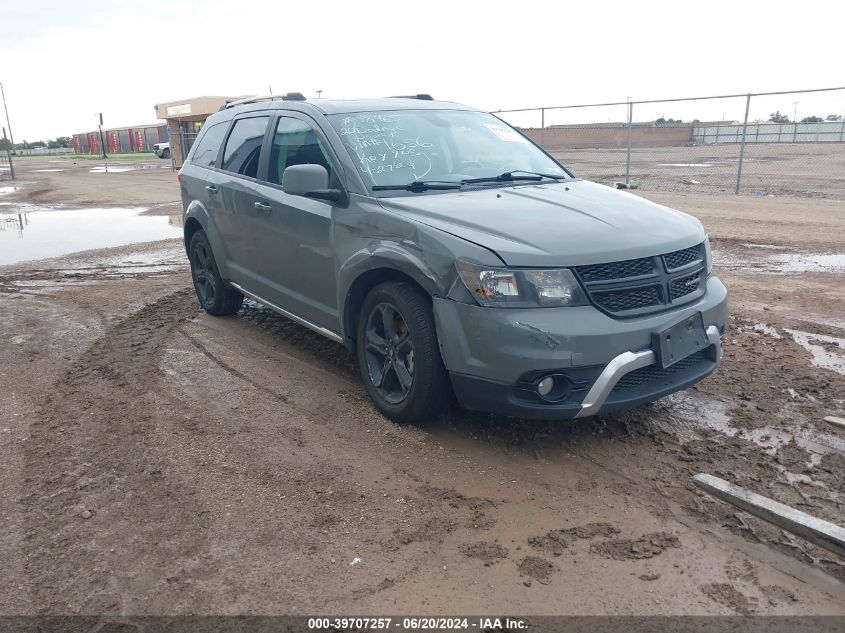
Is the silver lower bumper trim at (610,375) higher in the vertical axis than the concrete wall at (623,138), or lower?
lower

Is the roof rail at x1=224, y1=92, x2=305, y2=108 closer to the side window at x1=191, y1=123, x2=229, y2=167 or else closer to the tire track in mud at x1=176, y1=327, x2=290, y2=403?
the side window at x1=191, y1=123, x2=229, y2=167

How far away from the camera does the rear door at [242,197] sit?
552 cm

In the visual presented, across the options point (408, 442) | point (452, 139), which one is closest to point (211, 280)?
point (452, 139)

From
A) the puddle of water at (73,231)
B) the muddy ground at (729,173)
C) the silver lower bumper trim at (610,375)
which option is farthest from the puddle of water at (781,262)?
the puddle of water at (73,231)

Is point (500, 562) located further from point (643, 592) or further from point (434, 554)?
point (643, 592)

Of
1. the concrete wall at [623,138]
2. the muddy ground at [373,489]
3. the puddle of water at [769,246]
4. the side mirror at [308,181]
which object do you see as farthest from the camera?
the concrete wall at [623,138]

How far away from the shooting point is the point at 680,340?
371cm

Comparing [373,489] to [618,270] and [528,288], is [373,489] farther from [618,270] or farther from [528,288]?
[618,270]

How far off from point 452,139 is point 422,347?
1.86m

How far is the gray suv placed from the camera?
137 inches

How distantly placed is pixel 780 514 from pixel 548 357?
3.90 feet

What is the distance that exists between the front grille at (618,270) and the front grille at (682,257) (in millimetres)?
137

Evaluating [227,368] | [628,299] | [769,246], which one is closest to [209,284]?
[227,368]

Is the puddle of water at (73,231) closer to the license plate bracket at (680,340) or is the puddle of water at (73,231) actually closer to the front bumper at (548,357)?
the front bumper at (548,357)
